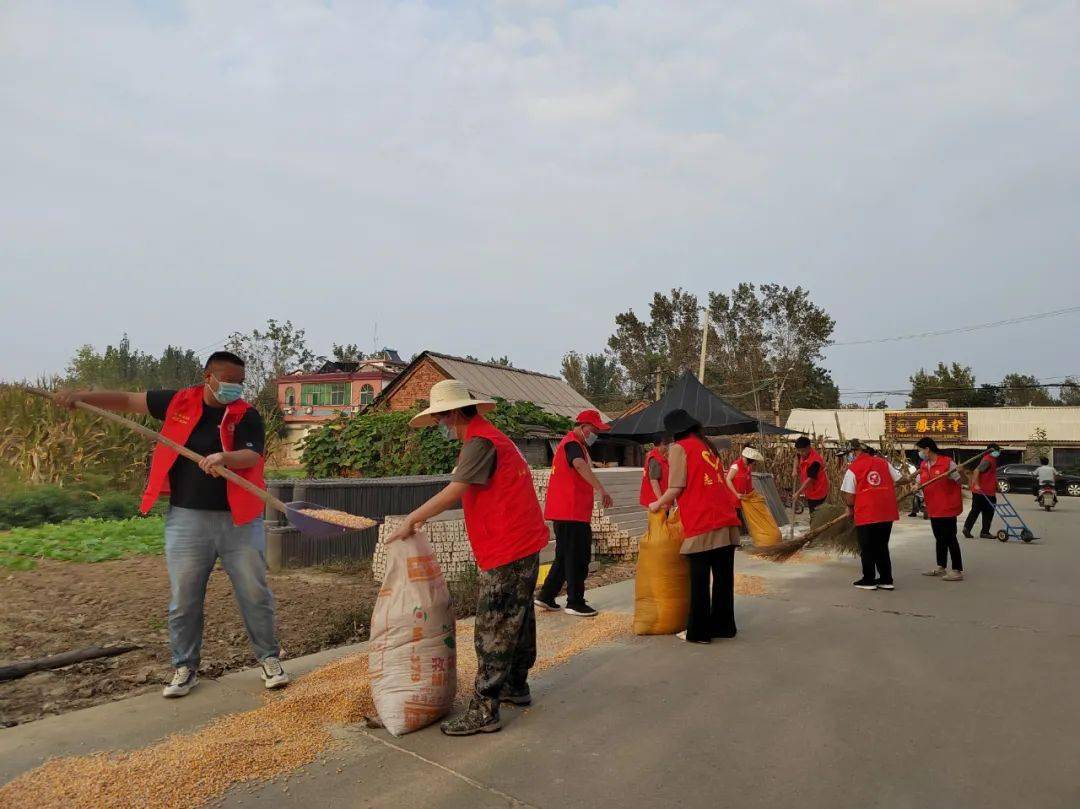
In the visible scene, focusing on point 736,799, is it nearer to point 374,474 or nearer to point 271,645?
point 271,645

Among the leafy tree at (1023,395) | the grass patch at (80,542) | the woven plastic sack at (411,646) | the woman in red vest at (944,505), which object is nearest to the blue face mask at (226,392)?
the woven plastic sack at (411,646)

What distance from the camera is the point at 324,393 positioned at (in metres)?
51.2

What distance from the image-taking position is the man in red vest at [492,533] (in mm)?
3721

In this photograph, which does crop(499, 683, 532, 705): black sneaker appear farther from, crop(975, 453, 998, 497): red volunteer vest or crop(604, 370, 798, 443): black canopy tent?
crop(604, 370, 798, 443): black canopy tent

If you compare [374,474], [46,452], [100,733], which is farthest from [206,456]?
[46,452]

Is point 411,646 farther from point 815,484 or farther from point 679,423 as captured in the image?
point 815,484

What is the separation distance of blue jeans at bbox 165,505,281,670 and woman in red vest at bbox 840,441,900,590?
19.1ft

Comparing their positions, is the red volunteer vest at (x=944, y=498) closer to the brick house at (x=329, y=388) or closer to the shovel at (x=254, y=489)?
the shovel at (x=254, y=489)

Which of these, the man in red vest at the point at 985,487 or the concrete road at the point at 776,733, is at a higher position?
the man in red vest at the point at 985,487

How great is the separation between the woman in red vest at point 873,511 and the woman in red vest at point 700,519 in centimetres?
273

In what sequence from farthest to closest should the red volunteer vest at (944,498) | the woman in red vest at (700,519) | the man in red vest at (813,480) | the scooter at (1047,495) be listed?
the scooter at (1047,495), the man in red vest at (813,480), the red volunteer vest at (944,498), the woman in red vest at (700,519)

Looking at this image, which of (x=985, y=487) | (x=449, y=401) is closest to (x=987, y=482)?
(x=985, y=487)

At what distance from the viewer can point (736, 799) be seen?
2986mm

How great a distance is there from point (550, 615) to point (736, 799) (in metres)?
3.57
